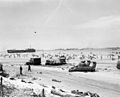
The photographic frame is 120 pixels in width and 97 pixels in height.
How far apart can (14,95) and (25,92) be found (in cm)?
95

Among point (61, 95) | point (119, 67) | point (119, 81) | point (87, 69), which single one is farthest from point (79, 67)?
point (61, 95)

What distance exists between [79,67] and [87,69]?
171 centimetres

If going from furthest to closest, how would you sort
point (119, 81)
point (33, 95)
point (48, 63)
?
point (48, 63) → point (119, 81) → point (33, 95)

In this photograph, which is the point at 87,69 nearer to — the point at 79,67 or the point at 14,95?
the point at 79,67

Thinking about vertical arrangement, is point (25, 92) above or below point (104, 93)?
above

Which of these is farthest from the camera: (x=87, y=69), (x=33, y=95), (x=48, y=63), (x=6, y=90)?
(x=48, y=63)

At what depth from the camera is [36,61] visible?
207ft

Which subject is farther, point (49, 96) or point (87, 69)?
point (87, 69)

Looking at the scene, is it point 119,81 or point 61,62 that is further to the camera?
point 61,62

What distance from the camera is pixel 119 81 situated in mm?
31141

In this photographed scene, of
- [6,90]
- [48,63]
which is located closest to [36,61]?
[48,63]

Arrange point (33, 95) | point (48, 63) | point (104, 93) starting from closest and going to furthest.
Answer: point (33, 95) < point (104, 93) < point (48, 63)

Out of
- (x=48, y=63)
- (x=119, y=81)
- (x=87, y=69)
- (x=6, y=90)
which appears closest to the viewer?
(x=6, y=90)

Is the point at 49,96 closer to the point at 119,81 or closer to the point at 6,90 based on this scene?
the point at 6,90
